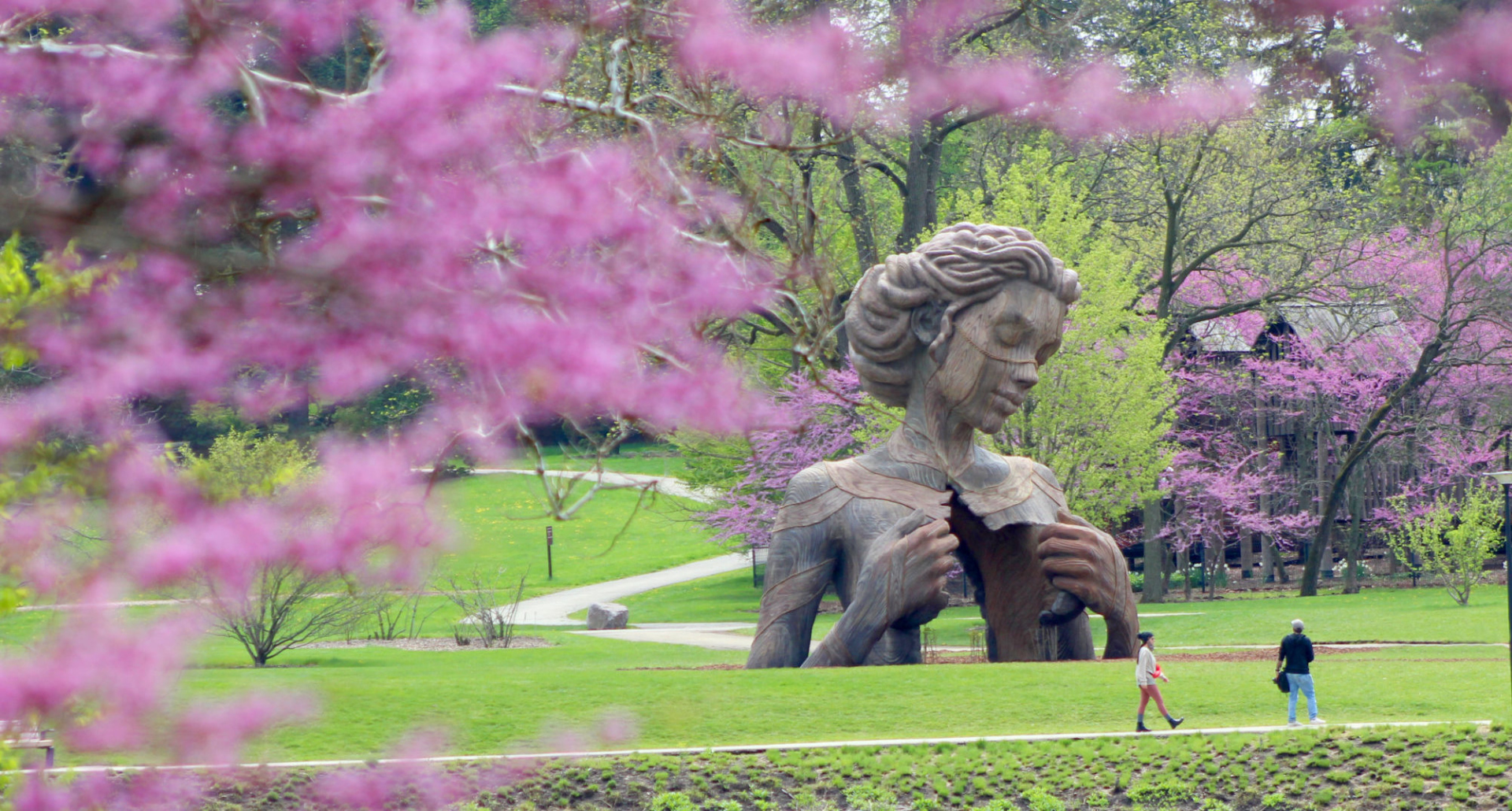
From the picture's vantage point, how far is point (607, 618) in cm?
2583

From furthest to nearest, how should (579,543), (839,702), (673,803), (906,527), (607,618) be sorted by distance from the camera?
(579,543) → (607,618) → (839,702) → (673,803) → (906,527)

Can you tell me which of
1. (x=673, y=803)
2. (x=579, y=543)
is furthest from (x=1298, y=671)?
(x=579, y=543)

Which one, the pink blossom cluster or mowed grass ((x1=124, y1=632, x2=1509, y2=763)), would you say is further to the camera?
the pink blossom cluster

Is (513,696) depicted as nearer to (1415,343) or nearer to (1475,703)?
(1475,703)

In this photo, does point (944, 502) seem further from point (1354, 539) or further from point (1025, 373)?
point (1354, 539)

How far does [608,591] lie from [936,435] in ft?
84.3

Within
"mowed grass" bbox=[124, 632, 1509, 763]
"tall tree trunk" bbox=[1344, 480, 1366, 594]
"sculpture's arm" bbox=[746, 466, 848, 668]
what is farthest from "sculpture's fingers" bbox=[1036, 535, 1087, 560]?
"tall tree trunk" bbox=[1344, 480, 1366, 594]

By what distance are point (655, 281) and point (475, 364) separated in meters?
0.68

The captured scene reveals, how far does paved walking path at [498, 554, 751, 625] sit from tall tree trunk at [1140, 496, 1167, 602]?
373 inches

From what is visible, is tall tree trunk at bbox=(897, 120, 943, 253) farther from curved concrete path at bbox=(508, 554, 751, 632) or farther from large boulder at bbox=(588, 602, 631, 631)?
curved concrete path at bbox=(508, 554, 751, 632)

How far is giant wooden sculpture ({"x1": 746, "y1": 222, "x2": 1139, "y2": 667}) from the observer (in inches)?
320

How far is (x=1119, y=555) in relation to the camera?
865 centimetres

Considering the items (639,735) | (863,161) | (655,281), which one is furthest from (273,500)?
(863,161)

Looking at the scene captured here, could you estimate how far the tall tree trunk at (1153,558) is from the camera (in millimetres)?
27609
